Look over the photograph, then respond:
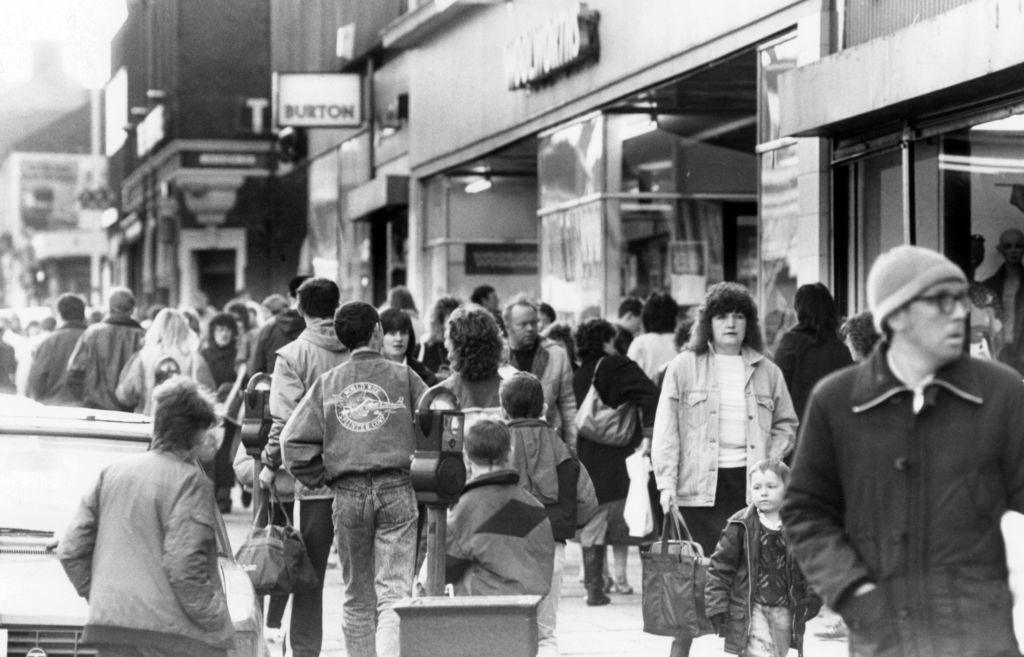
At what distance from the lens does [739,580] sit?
811cm

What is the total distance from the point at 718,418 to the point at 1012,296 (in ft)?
9.98

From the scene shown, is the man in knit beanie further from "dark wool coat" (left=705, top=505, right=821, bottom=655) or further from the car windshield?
the car windshield

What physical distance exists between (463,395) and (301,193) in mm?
27031

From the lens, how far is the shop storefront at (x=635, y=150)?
14.9m

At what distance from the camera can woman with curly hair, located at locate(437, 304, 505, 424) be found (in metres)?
9.39

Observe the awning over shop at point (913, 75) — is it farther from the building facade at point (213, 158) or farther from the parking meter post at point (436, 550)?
the building facade at point (213, 158)

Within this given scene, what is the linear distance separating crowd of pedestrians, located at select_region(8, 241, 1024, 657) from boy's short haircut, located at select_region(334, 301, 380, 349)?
0.01 metres

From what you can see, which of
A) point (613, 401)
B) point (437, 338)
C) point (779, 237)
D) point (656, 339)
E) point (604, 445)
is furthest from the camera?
point (779, 237)

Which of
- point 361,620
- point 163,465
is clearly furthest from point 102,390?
point 163,465

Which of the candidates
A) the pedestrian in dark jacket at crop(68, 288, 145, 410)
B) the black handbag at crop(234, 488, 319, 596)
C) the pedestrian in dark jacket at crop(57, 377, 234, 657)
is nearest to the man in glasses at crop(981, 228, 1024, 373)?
the black handbag at crop(234, 488, 319, 596)

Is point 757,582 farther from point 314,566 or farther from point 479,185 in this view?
point 479,185

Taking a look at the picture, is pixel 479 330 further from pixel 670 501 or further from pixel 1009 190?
pixel 1009 190

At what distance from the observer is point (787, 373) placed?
35.8ft

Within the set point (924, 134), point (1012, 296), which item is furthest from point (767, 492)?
point (924, 134)
